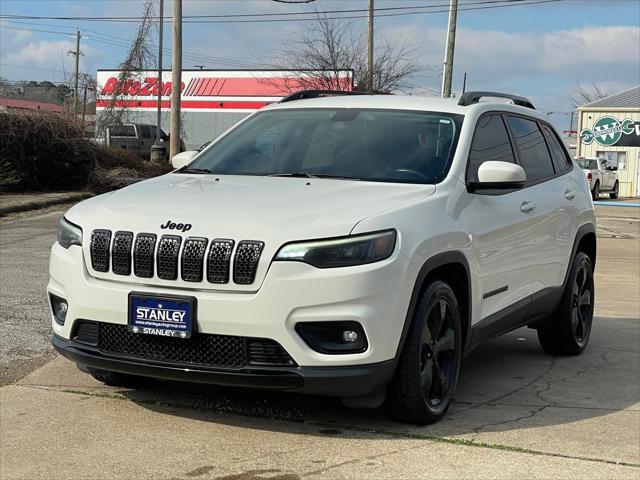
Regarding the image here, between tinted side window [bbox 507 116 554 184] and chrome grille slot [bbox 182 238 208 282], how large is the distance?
2815 millimetres

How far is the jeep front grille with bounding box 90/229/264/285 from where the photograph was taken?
4.27 meters

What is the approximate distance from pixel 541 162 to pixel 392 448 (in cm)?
300

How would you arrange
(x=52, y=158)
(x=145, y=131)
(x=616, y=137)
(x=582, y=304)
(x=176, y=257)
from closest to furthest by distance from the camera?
1. (x=176, y=257)
2. (x=582, y=304)
3. (x=52, y=158)
4. (x=145, y=131)
5. (x=616, y=137)

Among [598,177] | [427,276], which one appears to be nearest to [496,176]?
[427,276]

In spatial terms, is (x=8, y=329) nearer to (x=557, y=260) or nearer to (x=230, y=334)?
(x=230, y=334)

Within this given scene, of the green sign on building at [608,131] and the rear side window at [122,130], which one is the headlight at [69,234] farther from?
the green sign on building at [608,131]

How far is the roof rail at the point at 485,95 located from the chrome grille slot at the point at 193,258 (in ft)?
7.59

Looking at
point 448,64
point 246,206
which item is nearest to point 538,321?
point 246,206

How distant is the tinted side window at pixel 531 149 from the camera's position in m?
6.39

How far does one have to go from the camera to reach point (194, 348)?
4426 mm

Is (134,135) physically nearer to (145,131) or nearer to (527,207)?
(145,131)

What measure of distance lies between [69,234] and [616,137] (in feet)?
154

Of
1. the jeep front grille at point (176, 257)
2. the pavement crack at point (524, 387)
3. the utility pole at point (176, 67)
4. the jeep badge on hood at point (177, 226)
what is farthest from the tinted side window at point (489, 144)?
the utility pole at point (176, 67)

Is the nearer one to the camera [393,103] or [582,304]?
[393,103]
